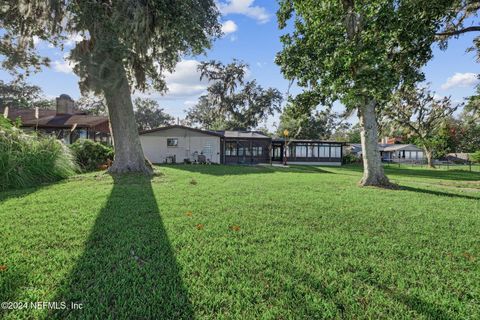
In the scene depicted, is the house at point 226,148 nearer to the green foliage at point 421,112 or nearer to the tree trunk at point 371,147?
the green foliage at point 421,112

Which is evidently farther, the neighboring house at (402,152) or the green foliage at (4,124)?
the neighboring house at (402,152)

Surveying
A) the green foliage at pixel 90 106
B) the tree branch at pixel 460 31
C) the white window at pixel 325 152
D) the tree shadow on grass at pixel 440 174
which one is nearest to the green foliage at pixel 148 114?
the green foliage at pixel 90 106

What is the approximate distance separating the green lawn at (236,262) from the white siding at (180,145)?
680 inches

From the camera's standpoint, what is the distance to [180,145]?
22.5 metres

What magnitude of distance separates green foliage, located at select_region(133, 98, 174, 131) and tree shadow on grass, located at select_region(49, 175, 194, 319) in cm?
4965

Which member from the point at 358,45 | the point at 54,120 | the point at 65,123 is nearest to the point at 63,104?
the point at 54,120

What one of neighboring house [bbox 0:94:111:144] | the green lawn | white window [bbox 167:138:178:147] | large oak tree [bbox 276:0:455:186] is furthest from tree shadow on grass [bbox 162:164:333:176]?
neighboring house [bbox 0:94:111:144]

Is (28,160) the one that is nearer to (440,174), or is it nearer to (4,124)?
(4,124)

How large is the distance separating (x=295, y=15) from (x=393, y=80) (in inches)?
172

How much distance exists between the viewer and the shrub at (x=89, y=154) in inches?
487

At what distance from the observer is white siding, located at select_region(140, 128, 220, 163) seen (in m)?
22.1

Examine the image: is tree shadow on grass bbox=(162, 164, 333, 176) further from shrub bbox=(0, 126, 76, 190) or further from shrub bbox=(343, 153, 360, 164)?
shrub bbox=(343, 153, 360, 164)

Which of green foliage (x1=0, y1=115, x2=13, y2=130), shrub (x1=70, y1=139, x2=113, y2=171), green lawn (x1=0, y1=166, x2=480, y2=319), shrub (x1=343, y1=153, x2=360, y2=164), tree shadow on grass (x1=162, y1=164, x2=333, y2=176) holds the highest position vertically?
green foliage (x1=0, y1=115, x2=13, y2=130)

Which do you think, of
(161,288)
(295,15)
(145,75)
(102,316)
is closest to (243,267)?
(161,288)
